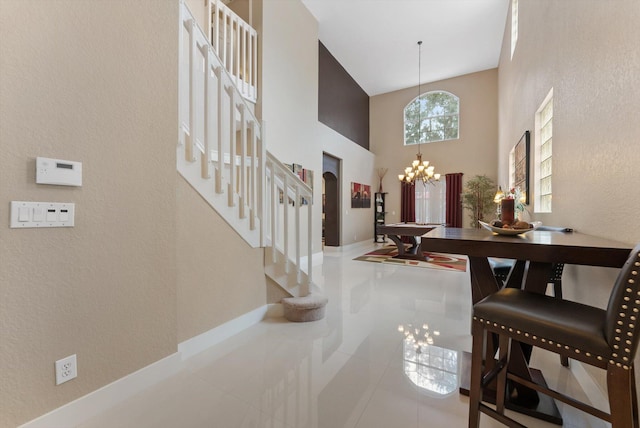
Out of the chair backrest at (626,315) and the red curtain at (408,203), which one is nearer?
the chair backrest at (626,315)

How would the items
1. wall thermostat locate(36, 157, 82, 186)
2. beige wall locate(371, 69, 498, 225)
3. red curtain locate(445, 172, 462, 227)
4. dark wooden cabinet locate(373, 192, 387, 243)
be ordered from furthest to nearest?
1. dark wooden cabinet locate(373, 192, 387, 243)
2. red curtain locate(445, 172, 462, 227)
3. beige wall locate(371, 69, 498, 225)
4. wall thermostat locate(36, 157, 82, 186)

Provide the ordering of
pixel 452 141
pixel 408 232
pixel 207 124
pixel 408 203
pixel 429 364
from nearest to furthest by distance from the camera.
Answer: pixel 429 364 < pixel 207 124 < pixel 408 232 < pixel 452 141 < pixel 408 203

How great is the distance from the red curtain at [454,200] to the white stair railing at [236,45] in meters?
6.84

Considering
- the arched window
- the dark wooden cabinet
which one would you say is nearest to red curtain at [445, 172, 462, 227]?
the arched window

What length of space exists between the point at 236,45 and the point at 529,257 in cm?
474

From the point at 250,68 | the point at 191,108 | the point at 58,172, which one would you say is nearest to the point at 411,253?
the point at 250,68

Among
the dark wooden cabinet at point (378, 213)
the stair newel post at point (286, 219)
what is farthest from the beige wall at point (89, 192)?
the dark wooden cabinet at point (378, 213)

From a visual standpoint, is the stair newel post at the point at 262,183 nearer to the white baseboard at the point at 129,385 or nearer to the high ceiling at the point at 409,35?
the white baseboard at the point at 129,385

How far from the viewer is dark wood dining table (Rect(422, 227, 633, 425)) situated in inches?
48.4

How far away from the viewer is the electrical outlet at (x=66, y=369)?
1448mm

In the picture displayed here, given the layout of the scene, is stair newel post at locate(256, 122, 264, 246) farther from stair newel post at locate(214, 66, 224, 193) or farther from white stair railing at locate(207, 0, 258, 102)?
white stair railing at locate(207, 0, 258, 102)

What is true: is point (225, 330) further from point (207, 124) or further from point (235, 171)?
point (207, 124)

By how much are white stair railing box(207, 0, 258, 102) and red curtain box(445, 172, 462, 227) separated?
22.4ft

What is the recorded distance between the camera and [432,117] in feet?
30.2
